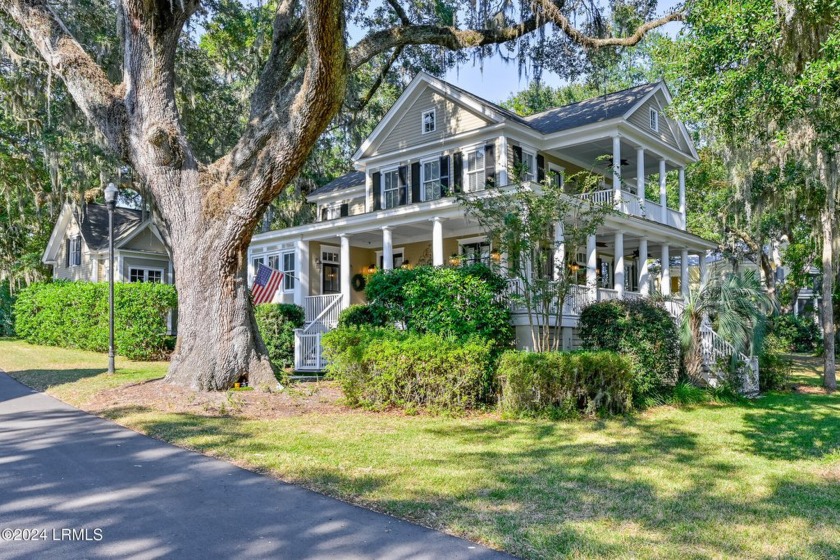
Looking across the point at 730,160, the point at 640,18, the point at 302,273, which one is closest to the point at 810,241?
the point at 730,160

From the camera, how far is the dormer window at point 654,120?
19297mm

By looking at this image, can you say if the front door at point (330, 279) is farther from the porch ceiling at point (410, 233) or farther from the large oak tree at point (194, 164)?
the large oak tree at point (194, 164)

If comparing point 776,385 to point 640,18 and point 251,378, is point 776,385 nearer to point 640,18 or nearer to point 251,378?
point 640,18

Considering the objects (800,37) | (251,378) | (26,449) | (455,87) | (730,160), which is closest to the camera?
(26,449)

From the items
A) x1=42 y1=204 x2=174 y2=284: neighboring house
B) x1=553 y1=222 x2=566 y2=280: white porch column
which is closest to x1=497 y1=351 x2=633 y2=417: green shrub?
x1=553 y1=222 x2=566 y2=280: white porch column

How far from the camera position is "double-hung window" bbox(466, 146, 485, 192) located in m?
17.4

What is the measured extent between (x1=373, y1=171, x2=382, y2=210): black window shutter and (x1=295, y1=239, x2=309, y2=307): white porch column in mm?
2637

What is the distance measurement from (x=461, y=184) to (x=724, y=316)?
827 centimetres

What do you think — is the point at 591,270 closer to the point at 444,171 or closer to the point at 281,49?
the point at 444,171

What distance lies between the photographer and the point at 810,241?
21.8 meters

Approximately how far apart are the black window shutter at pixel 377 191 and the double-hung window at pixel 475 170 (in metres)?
3.51

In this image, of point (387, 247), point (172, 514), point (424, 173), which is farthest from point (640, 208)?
point (172, 514)

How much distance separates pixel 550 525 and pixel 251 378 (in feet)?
23.6

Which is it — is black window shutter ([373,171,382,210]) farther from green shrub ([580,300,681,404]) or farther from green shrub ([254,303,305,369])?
green shrub ([580,300,681,404])
